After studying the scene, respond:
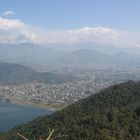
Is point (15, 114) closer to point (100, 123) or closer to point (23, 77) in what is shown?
point (100, 123)

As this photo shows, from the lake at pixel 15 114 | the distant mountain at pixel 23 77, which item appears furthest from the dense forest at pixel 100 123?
the distant mountain at pixel 23 77

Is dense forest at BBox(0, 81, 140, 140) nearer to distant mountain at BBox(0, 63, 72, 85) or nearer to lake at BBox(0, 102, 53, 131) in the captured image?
lake at BBox(0, 102, 53, 131)

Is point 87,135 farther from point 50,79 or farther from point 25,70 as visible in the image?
point 25,70

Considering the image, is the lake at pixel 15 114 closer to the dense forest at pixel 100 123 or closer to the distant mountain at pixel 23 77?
the dense forest at pixel 100 123

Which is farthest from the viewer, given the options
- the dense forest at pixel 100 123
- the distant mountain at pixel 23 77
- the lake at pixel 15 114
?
the distant mountain at pixel 23 77

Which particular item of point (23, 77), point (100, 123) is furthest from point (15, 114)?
point (23, 77)

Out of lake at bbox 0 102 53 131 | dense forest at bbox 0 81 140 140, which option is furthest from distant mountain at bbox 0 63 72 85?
dense forest at bbox 0 81 140 140
